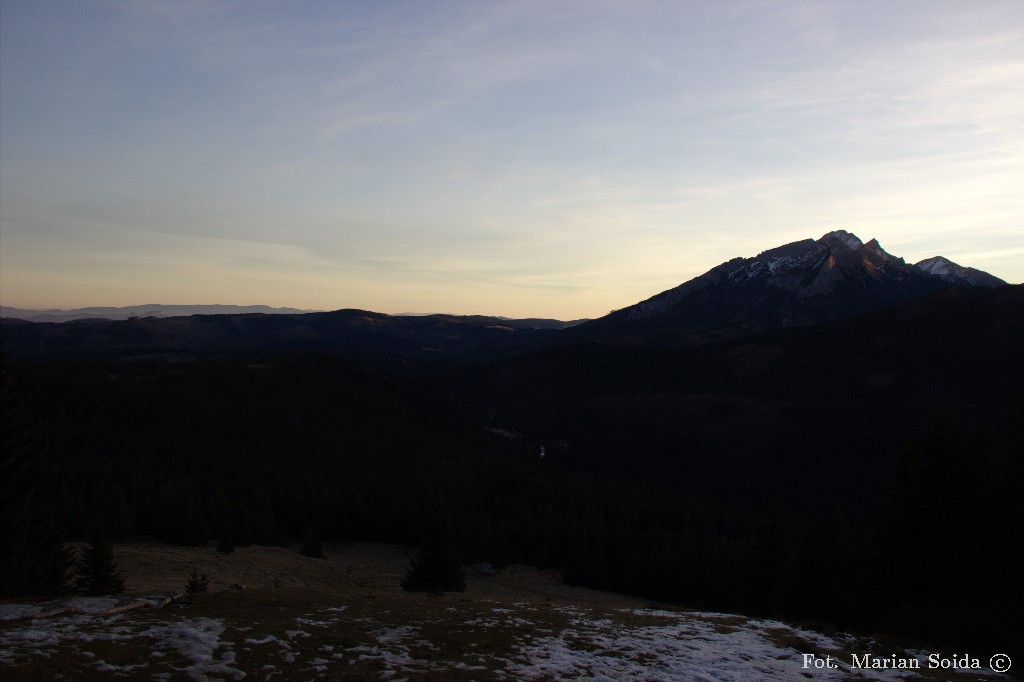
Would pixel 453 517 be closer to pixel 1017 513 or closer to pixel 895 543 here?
pixel 895 543

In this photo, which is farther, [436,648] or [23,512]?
[23,512]

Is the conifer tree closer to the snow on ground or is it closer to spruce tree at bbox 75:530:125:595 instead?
spruce tree at bbox 75:530:125:595

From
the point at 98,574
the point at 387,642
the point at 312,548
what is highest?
the point at 387,642

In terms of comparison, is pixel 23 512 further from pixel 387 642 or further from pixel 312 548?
pixel 312 548

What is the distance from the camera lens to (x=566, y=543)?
379 ft

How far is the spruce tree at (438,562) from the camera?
58531 millimetres

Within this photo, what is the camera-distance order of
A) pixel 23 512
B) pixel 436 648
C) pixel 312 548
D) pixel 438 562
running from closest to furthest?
pixel 436 648
pixel 23 512
pixel 438 562
pixel 312 548

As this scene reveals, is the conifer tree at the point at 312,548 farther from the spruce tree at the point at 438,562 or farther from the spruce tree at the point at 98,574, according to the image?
the spruce tree at the point at 98,574

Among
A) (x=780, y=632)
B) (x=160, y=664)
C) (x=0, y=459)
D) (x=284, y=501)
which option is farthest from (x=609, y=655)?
(x=284, y=501)

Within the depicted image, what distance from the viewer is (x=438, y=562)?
59.1m

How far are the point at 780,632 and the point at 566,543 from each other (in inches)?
3509

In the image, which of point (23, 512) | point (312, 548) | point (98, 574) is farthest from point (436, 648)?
point (312, 548)

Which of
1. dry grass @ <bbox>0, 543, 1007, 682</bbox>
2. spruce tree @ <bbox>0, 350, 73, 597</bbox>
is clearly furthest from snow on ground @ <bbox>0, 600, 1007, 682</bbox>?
spruce tree @ <bbox>0, 350, 73, 597</bbox>

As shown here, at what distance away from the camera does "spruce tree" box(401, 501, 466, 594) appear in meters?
58.5
